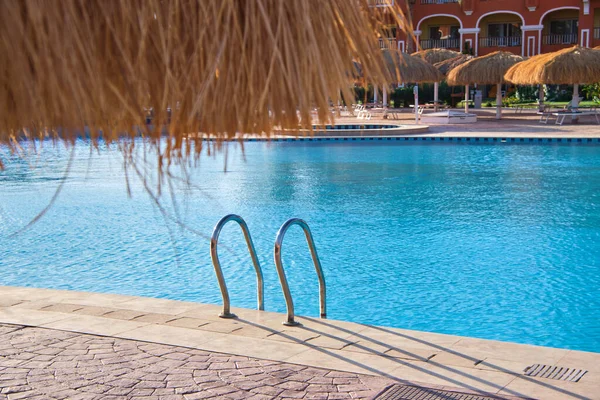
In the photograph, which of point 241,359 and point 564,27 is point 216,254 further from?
point 564,27

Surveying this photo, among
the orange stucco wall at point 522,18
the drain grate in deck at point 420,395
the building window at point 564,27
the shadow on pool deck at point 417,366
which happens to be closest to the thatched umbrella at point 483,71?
the orange stucco wall at point 522,18

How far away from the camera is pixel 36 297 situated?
607 centimetres

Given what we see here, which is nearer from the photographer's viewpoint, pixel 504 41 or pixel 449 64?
pixel 449 64

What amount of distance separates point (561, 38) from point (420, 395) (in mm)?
37076

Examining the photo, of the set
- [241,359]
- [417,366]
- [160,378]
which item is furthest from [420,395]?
[160,378]

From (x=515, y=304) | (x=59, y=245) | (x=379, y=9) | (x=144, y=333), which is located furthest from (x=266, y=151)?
(x=379, y=9)

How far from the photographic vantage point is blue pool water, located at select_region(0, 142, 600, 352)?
701 centimetres

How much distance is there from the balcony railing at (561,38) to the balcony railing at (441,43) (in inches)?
185

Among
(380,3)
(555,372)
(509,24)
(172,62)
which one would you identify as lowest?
(555,372)

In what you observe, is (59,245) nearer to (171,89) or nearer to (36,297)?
(36,297)

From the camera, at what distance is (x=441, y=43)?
40.2 meters

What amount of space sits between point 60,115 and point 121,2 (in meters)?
0.31

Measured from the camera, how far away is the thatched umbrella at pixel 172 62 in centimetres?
155

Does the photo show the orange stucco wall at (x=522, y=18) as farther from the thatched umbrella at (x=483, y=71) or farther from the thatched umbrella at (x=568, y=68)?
the thatched umbrella at (x=568, y=68)
